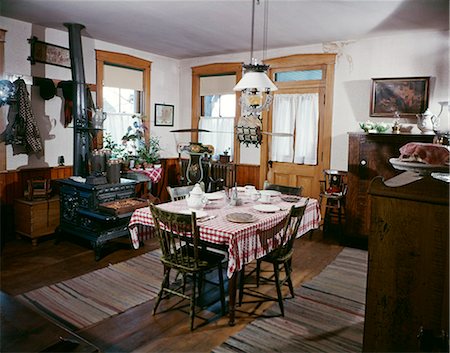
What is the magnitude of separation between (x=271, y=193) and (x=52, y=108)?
3.21m

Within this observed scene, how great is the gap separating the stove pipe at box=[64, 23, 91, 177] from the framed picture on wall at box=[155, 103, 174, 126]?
2.03m

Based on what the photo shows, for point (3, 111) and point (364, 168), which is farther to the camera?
point (364, 168)

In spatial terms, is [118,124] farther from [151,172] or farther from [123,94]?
[151,172]

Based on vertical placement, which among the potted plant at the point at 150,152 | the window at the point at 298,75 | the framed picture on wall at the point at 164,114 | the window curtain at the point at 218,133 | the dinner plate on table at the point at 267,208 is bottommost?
the dinner plate on table at the point at 267,208

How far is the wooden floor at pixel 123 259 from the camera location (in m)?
2.61

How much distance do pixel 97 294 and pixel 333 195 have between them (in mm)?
3189

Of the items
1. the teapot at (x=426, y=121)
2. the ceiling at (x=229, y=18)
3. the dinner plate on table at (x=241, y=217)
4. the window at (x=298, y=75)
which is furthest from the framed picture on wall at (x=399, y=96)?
the dinner plate on table at (x=241, y=217)

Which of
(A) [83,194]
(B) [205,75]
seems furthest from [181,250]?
(B) [205,75]

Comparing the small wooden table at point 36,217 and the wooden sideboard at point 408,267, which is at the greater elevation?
the wooden sideboard at point 408,267

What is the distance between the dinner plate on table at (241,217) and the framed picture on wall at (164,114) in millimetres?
4010

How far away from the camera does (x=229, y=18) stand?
14.0 ft

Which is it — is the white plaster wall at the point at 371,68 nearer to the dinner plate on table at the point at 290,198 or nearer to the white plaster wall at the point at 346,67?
the white plaster wall at the point at 346,67

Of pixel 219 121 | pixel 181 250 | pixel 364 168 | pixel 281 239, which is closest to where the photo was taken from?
pixel 181 250

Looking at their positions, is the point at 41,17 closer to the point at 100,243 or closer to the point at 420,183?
the point at 100,243
